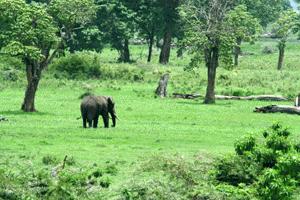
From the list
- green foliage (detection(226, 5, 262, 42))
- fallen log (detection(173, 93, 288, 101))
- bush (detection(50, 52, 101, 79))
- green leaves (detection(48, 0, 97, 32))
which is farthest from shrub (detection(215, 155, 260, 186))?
bush (detection(50, 52, 101, 79))

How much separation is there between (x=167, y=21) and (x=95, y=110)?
43.5 meters

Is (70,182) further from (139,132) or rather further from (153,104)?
(153,104)

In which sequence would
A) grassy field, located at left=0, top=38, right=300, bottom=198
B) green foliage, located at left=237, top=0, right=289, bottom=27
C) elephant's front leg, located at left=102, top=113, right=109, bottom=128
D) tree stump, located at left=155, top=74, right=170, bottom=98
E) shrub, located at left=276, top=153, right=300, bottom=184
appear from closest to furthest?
shrub, located at left=276, top=153, right=300, bottom=184
grassy field, located at left=0, top=38, right=300, bottom=198
elephant's front leg, located at left=102, top=113, right=109, bottom=128
tree stump, located at left=155, top=74, right=170, bottom=98
green foliage, located at left=237, top=0, right=289, bottom=27

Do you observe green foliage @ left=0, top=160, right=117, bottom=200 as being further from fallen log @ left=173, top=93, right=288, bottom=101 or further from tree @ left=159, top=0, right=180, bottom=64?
tree @ left=159, top=0, right=180, bottom=64

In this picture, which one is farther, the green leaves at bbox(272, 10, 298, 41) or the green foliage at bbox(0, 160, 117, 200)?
the green leaves at bbox(272, 10, 298, 41)

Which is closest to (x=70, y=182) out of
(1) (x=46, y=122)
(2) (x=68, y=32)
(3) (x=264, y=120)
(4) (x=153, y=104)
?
(1) (x=46, y=122)

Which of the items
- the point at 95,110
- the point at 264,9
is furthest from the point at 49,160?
the point at 264,9

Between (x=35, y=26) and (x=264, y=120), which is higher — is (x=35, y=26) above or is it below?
above

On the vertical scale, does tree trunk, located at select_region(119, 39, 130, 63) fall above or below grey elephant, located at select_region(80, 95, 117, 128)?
above

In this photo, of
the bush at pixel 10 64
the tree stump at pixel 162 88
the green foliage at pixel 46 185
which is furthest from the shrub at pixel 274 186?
the bush at pixel 10 64

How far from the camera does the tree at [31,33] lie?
155ft

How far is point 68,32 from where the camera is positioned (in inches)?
2003

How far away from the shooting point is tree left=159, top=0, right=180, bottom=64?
279 feet

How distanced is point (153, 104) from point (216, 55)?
5.99m
